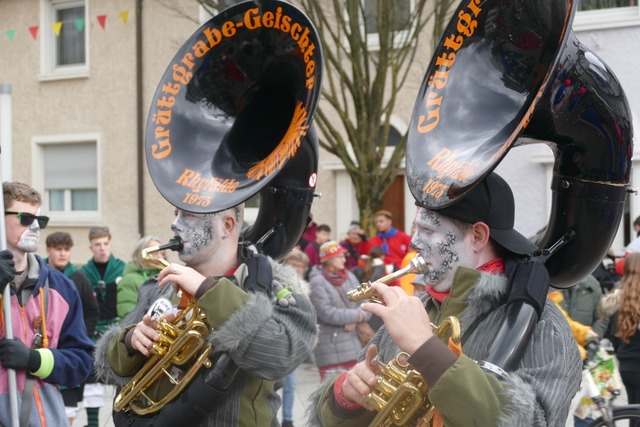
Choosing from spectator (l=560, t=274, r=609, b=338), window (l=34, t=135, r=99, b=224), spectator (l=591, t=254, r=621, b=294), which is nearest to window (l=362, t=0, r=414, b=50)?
spectator (l=591, t=254, r=621, b=294)

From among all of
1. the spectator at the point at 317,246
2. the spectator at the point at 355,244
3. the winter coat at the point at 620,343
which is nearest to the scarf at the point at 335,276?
the winter coat at the point at 620,343

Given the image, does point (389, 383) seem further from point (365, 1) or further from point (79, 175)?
point (79, 175)

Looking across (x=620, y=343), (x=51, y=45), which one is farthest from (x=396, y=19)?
(x=51, y=45)

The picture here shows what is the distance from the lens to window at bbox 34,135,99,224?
1656cm

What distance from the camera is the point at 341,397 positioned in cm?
248

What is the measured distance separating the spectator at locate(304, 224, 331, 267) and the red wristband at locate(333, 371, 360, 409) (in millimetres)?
8010

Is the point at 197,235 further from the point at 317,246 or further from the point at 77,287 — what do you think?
the point at 317,246

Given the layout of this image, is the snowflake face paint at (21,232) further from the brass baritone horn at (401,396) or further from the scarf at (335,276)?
the scarf at (335,276)

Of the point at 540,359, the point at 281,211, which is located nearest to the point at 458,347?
the point at 540,359

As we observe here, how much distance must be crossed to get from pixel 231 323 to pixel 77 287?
3792 mm

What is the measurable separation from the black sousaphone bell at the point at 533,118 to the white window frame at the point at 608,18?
9789 mm

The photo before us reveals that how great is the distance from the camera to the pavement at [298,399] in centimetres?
737

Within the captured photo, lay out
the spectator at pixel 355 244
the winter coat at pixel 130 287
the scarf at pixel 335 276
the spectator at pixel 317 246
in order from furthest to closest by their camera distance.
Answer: the spectator at pixel 355 244, the spectator at pixel 317 246, the scarf at pixel 335 276, the winter coat at pixel 130 287

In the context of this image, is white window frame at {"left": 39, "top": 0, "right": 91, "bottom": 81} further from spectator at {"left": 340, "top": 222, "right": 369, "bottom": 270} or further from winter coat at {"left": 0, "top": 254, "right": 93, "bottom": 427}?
winter coat at {"left": 0, "top": 254, "right": 93, "bottom": 427}
